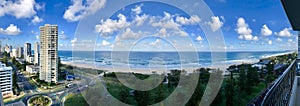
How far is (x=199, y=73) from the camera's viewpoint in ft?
6.07

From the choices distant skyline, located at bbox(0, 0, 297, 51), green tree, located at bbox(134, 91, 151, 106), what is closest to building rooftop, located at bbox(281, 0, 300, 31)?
distant skyline, located at bbox(0, 0, 297, 51)

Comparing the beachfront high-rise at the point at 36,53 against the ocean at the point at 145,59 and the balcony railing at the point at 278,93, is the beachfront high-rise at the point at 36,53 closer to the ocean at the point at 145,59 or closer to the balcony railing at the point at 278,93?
the ocean at the point at 145,59

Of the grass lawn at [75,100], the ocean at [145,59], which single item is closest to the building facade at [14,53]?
the ocean at [145,59]

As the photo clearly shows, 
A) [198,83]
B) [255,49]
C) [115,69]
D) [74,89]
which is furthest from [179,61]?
[255,49]

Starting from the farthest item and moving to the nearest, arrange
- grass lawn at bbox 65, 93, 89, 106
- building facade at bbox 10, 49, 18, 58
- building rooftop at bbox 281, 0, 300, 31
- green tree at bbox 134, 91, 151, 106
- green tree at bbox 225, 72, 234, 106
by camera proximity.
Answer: green tree at bbox 225, 72, 234, 106 < green tree at bbox 134, 91, 151, 106 < grass lawn at bbox 65, 93, 89, 106 < building facade at bbox 10, 49, 18, 58 < building rooftop at bbox 281, 0, 300, 31

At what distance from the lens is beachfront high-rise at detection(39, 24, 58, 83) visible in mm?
1077

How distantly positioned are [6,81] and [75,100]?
44 cm

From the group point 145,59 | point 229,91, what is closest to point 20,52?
point 145,59

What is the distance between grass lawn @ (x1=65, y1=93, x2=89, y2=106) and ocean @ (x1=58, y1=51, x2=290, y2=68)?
220mm

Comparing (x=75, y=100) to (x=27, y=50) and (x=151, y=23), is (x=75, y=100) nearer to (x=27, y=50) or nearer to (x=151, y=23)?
(x=27, y=50)

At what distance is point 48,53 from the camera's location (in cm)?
110

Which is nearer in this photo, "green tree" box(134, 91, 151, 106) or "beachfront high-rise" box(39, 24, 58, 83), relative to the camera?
"beachfront high-rise" box(39, 24, 58, 83)

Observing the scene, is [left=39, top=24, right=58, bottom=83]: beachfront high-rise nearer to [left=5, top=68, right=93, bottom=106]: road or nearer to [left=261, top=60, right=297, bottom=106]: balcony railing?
[left=5, top=68, right=93, bottom=106]: road

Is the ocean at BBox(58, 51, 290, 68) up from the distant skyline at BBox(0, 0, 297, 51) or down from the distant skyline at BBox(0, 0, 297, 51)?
down
